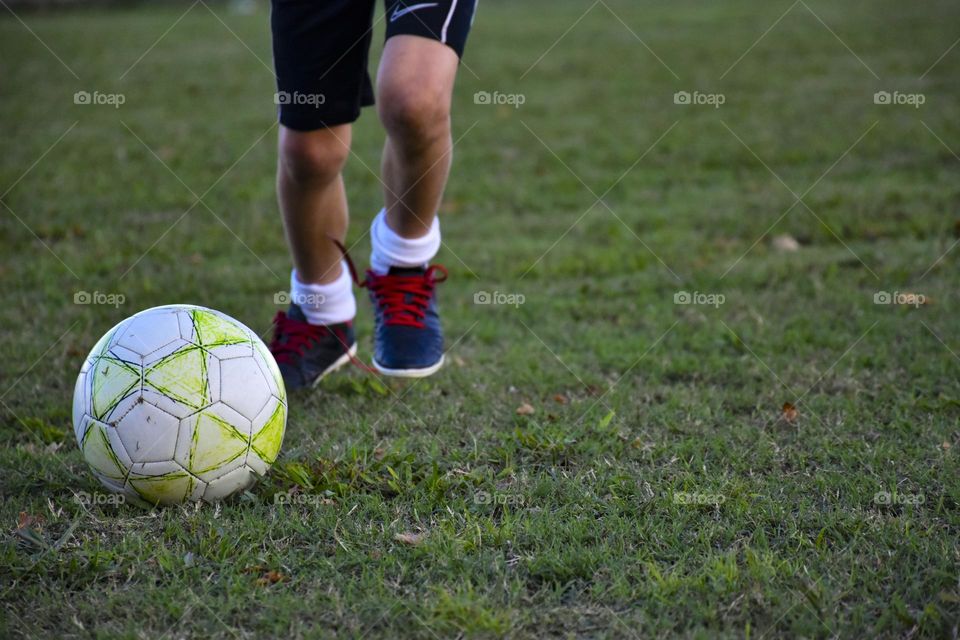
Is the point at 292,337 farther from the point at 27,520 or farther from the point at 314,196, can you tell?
the point at 27,520

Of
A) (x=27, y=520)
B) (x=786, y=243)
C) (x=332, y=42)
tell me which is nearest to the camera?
(x=27, y=520)

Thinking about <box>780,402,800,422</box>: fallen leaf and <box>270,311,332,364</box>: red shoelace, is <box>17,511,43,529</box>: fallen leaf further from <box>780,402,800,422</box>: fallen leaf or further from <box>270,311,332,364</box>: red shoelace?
<box>780,402,800,422</box>: fallen leaf

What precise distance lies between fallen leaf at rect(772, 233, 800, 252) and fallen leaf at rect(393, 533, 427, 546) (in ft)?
11.7

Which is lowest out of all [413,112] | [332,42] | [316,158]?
[316,158]

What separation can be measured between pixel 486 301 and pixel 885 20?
10862mm

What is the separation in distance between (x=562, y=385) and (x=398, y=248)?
32.9 inches

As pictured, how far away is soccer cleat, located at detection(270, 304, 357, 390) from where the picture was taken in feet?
11.2

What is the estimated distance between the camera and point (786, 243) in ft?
17.3

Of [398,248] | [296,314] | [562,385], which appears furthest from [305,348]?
[562,385]

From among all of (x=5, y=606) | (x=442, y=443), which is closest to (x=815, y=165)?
(x=442, y=443)

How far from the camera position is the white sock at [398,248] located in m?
→ 3.38

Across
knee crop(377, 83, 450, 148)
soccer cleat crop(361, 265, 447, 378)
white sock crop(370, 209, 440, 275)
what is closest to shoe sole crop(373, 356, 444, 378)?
soccer cleat crop(361, 265, 447, 378)

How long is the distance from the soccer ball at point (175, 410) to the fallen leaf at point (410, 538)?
0.50 metres

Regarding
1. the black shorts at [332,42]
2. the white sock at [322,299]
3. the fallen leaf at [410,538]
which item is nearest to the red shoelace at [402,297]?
the white sock at [322,299]
